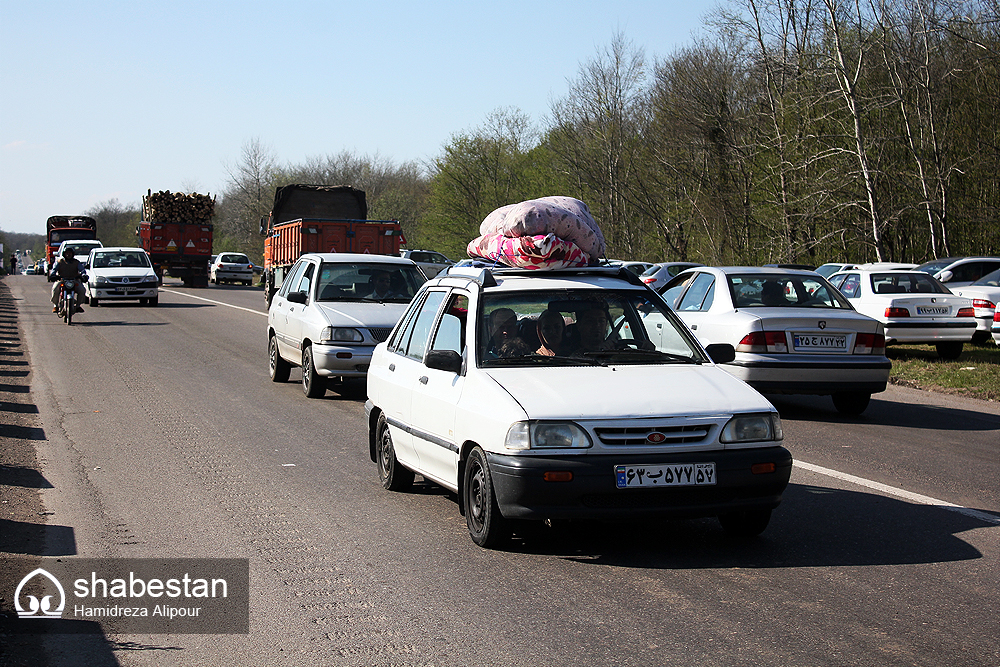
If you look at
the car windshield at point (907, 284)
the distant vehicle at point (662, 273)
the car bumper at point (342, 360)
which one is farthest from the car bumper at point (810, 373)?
the distant vehicle at point (662, 273)

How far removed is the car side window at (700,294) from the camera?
12.2 meters

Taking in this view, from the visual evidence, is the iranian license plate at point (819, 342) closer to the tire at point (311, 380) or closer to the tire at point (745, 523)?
the tire at point (745, 523)

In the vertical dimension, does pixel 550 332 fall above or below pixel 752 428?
above

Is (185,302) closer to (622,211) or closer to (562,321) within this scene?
(622,211)

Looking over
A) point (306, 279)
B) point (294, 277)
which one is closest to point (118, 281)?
point (294, 277)

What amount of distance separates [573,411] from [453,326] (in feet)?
4.96

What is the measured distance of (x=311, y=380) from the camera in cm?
1258

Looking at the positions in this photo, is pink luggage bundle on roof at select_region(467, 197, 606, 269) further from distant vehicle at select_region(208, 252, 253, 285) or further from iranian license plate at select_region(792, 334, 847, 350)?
distant vehicle at select_region(208, 252, 253, 285)

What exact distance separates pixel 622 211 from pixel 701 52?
10979mm

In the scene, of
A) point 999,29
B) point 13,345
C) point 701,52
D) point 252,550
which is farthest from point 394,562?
point 701,52

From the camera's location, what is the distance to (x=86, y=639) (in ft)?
14.7

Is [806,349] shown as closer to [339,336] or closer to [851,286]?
[339,336]

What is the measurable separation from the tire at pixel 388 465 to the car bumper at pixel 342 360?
15.1ft

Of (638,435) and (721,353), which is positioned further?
(721,353)
